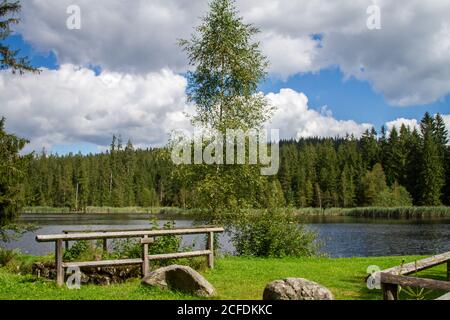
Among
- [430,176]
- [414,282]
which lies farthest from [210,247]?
[430,176]

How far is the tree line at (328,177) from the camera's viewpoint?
95625 mm

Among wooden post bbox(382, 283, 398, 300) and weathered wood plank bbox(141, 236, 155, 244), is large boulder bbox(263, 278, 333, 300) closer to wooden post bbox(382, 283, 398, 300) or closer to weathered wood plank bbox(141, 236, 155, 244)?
wooden post bbox(382, 283, 398, 300)

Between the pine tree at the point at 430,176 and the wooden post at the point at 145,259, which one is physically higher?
the pine tree at the point at 430,176

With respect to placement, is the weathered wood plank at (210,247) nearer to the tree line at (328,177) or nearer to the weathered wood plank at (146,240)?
the weathered wood plank at (146,240)

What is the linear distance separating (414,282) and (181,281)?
6.22 m

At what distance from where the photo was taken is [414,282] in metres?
7.91

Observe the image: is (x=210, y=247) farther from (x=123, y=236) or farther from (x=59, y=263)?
(x=59, y=263)

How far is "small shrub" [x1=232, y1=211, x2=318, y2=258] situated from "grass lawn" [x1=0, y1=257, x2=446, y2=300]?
350cm

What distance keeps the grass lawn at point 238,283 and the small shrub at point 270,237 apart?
3505 mm

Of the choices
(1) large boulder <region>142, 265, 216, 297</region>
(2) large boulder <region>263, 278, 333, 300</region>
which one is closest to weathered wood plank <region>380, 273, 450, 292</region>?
(2) large boulder <region>263, 278, 333, 300</region>

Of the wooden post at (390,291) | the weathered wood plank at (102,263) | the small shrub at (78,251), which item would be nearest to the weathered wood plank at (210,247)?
the weathered wood plank at (102,263)

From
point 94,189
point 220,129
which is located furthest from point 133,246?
point 94,189

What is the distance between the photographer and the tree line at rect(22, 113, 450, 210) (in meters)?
95.6
